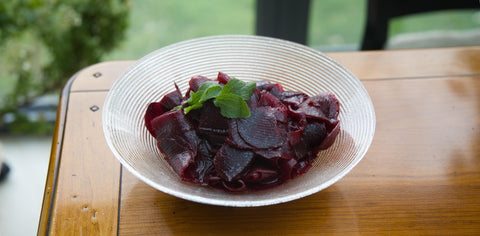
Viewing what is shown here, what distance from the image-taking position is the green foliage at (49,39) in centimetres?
200

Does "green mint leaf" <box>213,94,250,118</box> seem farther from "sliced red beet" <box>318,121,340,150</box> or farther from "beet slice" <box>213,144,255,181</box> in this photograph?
"sliced red beet" <box>318,121,340,150</box>

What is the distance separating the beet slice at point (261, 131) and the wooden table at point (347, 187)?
0.49 feet

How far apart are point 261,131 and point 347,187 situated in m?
0.25

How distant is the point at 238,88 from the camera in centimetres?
85

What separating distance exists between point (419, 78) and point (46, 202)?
1.03 meters

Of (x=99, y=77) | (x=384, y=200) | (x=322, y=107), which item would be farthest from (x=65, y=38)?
(x=384, y=200)

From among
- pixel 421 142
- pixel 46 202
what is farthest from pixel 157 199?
pixel 421 142

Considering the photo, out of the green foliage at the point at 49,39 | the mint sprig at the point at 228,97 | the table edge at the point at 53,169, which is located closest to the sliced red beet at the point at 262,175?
the mint sprig at the point at 228,97

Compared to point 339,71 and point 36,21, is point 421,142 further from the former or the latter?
point 36,21

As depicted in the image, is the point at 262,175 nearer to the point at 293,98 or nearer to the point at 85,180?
the point at 293,98

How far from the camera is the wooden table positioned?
85 cm

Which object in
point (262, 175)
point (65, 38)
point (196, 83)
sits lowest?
point (65, 38)

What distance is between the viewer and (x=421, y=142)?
3.45ft

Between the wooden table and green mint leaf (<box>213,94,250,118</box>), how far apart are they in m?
0.20
